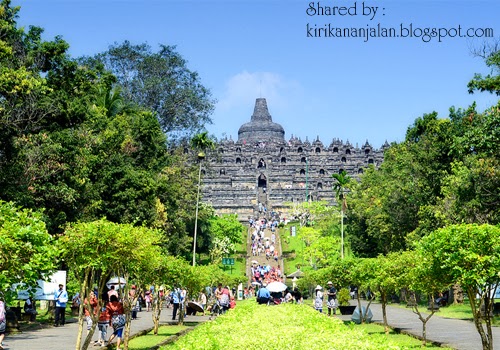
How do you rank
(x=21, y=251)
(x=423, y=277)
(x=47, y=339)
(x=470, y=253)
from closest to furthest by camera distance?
(x=21, y=251) < (x=470, y=253) < (x=423, y=277) < (x=47, y=339)

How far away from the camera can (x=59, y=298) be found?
2744 centimetres

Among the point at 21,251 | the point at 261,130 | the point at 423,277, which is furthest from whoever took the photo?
the point at 261,130

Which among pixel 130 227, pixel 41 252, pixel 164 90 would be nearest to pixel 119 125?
pixel 164 90

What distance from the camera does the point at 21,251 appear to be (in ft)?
34.2

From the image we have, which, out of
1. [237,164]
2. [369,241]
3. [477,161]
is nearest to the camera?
[477,161]

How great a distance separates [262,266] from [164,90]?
25589 millimetres

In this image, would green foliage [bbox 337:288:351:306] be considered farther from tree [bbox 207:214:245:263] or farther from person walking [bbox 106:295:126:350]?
tree [bbox 207:214:245:263]

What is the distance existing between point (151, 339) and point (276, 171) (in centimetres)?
10089

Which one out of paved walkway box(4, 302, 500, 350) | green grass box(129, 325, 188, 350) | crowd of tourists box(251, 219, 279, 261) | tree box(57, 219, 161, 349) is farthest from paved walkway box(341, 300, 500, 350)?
crowd of tourists box(251, 219, 279, 261)

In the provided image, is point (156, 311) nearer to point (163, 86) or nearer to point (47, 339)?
point (47, 339)

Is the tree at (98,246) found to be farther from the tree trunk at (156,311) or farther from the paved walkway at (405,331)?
the tree trunk at (156,311)

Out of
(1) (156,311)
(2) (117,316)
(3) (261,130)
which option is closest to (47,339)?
(2) (117,316)

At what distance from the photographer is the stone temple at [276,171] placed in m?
115

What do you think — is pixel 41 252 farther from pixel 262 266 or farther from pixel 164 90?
pixel 262 266
